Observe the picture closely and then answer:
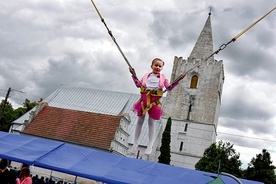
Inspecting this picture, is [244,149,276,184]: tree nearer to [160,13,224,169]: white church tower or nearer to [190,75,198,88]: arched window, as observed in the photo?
[160,13,224,169]: white church tower

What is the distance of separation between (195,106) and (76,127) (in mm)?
18001

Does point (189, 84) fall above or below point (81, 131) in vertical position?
above

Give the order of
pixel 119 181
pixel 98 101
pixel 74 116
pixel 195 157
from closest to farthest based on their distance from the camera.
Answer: pixel 119 181
pixel 74 116
pixel 195 157
pixel 98 101

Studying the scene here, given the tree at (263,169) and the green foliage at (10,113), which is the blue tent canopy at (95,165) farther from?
the green foliage at (10,113)

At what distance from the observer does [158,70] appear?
8.27 m

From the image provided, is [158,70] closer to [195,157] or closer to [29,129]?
[29,129]

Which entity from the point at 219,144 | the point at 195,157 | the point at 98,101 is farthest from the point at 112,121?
the point at 98,101

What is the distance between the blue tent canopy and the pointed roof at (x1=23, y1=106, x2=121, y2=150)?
20615 millimetres

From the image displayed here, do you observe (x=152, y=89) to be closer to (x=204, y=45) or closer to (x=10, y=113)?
(x=204, y=45)

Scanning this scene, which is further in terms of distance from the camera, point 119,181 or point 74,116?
point 74,116

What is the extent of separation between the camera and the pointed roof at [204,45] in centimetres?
4859

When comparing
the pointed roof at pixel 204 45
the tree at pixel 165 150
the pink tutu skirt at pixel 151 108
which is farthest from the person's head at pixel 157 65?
the pointed roof at pixel 204 45

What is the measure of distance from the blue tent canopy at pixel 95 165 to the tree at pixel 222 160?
78.4ft

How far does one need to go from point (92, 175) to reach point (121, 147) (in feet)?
82.7
